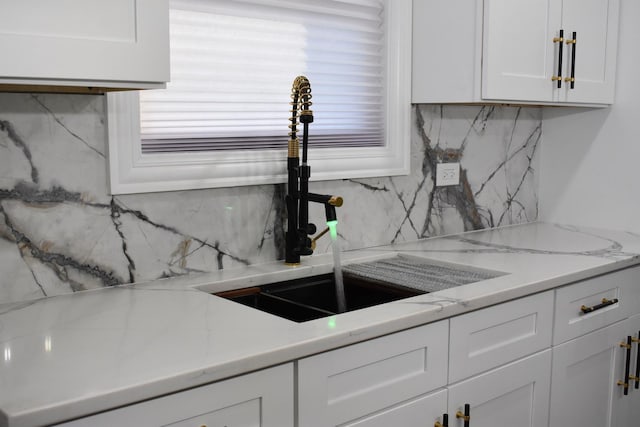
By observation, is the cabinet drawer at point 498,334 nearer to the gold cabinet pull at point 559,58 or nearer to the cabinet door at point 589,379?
the cabinet door at point 589,379

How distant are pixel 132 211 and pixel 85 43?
613 millimetres

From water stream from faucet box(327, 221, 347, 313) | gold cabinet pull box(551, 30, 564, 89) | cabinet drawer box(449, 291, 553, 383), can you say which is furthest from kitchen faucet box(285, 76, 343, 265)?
gold cabinet pull box(551, 30, 564, 89)

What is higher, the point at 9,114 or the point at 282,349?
the point at 9,114

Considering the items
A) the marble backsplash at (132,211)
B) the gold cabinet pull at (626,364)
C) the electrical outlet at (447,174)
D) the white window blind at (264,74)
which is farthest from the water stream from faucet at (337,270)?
the gold cabinet pull at (626,364)

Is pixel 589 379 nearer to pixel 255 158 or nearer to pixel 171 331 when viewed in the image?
pixel 255 158

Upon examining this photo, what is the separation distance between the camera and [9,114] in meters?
1.66

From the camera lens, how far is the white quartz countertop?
45.6 inches

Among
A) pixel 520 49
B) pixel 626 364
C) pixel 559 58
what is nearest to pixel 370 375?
pixel 626 364

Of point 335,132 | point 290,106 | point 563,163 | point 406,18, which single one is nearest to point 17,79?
point 290,106

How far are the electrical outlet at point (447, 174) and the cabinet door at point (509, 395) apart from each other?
845 millimetres

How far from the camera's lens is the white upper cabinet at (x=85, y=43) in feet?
4.25

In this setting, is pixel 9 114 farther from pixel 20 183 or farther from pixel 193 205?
pixel 193 205

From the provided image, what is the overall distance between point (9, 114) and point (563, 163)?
2.28 m

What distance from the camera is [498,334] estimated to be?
75.0 inches
